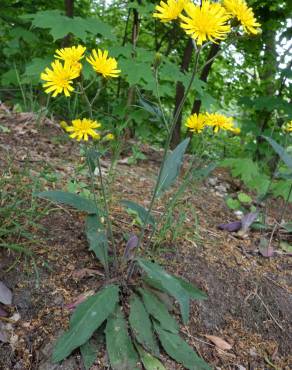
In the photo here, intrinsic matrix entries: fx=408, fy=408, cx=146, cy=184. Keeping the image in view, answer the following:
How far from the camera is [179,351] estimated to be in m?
1.53

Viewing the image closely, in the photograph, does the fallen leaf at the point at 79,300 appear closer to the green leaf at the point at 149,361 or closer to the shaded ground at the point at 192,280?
the shaded ground at the point at 192,280

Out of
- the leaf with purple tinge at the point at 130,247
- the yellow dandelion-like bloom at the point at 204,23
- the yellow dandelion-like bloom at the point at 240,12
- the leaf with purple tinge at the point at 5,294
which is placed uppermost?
the yellow dandelion-like bloom at the point at 240,12

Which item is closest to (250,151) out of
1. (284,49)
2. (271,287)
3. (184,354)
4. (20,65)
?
(284,49)

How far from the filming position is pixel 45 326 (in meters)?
1.53

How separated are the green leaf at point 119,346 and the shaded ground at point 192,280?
2.2 inches

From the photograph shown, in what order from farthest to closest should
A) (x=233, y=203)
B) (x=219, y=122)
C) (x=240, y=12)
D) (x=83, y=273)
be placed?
(x=233, y=203), (x=219, y=122), (x=83, y=273), (x=240, y=12)

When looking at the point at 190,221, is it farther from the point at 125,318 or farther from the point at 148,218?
the point at 125,318

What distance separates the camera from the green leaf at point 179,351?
1.51 metres

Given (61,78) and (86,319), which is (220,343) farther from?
(61,78)

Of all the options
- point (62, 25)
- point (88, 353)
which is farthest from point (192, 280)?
point (62, 25)

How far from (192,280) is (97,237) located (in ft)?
1.87

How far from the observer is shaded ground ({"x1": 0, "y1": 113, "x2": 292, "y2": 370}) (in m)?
1.54

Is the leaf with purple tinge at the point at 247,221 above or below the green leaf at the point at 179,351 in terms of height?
above

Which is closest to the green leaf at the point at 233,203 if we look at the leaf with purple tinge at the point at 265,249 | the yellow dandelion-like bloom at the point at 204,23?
the leaf with purple tinge at the point at 265,249
